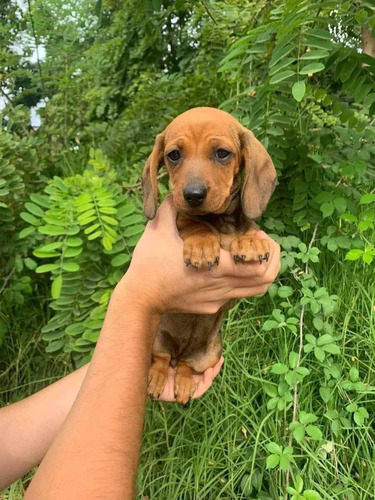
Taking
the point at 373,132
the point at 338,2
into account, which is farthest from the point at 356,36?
the point at 338,2

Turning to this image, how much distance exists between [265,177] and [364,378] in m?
1.20

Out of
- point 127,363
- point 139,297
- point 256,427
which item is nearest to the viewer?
point 127,363

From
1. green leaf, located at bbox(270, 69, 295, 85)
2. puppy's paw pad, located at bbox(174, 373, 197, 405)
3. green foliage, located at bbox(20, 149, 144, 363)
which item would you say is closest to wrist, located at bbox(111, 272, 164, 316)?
puppy's paw pad, located at bbox(174, 373, 197, 405)

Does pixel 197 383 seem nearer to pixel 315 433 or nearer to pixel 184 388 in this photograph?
pixel 184 388

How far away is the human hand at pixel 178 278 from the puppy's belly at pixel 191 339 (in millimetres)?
190

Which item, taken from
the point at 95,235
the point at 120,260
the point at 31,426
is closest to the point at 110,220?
the point at 95,235

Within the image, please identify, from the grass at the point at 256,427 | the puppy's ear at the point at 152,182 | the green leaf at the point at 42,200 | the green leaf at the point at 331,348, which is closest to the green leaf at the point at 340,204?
the grass at the point at 256,427

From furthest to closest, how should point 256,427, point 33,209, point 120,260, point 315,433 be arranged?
point 33,209, point 120,260, point 256,427, point 315,433

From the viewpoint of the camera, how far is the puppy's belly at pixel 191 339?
77.3 inches

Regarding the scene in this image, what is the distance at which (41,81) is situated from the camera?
435 centimetres

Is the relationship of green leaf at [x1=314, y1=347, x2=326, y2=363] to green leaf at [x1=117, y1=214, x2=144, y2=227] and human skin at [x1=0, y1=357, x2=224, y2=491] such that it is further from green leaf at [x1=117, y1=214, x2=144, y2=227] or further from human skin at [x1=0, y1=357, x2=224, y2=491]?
green leaf at [x1=117, y1=214, x2=144, y2=227]

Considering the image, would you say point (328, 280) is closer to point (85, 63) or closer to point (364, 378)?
point (364, 378)

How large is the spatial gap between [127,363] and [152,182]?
0.81 m

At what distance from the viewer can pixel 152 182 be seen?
6.25 feet
